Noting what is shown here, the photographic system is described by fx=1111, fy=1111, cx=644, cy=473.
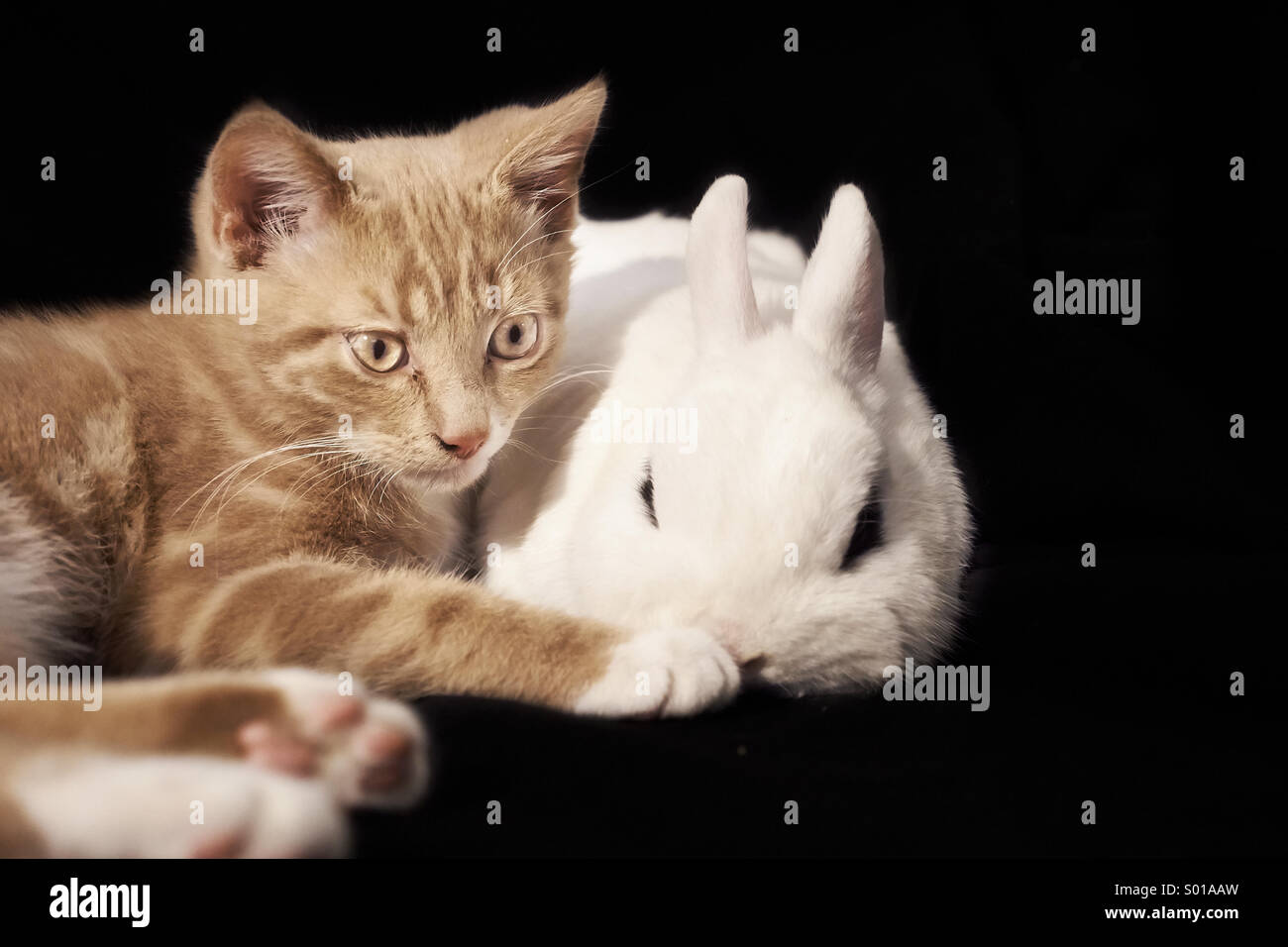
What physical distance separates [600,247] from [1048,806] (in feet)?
5.07

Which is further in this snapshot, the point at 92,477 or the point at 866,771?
the point at 92,477

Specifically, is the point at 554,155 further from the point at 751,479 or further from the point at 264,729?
the point at 264,729

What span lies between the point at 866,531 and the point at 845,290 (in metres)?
0.35

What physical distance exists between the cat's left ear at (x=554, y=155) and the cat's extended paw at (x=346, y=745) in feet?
2.94

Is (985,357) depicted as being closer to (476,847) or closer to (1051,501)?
(1051,501)

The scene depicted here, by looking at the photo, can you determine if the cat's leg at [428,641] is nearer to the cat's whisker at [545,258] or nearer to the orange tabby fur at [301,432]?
the orange tabby fur at [301,432]

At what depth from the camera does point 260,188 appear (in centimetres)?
159

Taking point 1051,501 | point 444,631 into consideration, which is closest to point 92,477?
point 444,631

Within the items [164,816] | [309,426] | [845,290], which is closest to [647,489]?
[845,290]

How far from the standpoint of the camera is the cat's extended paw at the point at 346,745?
3.64 feet

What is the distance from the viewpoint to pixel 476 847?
1120mm

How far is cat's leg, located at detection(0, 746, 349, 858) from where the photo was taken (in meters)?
1.00
